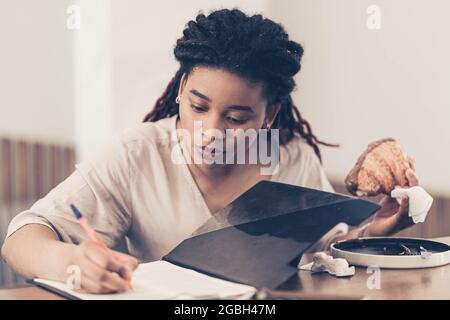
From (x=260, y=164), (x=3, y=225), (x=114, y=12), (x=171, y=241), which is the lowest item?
(x=3, y=225)

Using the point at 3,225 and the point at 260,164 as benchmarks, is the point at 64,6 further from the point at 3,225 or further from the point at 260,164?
the point at 260,164

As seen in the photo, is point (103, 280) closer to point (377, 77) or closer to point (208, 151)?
point (208, 151)

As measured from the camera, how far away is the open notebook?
2.58 feet

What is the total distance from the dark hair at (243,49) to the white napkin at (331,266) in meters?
0.38

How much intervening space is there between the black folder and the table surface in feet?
0.15

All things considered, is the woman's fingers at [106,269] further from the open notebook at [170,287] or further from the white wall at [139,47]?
the white wall at [139,47]

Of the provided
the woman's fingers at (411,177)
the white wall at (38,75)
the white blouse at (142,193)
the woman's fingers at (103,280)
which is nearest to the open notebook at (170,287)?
the woman's fingers at (103,280)

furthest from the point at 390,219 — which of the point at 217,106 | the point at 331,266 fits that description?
the point at 217,106

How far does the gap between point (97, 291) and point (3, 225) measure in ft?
6.50

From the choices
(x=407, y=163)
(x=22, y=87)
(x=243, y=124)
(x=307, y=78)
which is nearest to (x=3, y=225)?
(x=22, y=87)

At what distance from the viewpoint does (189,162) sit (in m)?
1.31

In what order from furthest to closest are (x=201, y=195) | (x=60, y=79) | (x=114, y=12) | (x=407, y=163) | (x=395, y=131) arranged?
(x=60, y=79) < (x=395, y=131) < (x=114, y=12) < (x=201, y=195) < (x=407, y=163)

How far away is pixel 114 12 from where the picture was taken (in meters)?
2.25

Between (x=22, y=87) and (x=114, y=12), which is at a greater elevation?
(x=114, y=12)
